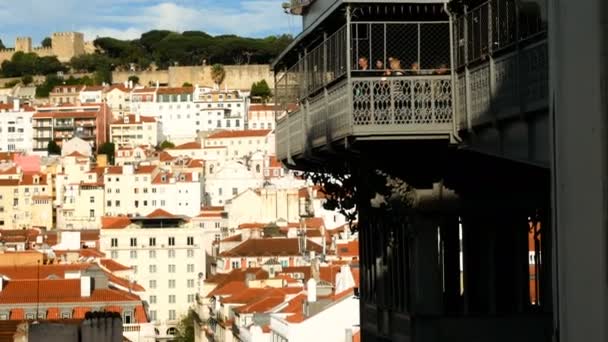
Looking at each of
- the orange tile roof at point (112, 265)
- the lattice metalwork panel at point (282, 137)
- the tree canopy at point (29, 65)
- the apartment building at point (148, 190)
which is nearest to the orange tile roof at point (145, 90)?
the tree canopy at point (29, 65)

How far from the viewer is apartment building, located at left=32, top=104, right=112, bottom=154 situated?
466 ft

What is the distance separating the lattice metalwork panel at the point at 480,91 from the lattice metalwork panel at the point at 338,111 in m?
0.66

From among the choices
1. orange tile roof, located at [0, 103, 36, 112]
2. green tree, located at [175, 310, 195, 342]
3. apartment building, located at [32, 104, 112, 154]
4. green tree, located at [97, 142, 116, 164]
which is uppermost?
orange tile roof, located at [0, 103, 36, 112]

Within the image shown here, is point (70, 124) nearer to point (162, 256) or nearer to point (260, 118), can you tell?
point (260, 118)

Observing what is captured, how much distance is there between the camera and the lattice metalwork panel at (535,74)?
698 cm

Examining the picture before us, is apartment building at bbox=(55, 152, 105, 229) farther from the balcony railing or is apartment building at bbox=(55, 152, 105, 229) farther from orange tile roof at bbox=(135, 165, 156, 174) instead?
the balcony railing

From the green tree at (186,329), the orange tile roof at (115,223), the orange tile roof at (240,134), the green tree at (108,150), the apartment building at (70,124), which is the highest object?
the apartment building at (70,124)

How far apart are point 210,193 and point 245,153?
54.4 ft

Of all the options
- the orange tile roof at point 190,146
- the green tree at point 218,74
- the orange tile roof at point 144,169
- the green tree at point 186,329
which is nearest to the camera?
the green tree at point 186,329

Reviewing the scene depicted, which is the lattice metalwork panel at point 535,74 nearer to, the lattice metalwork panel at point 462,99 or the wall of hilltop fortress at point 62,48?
the lattice metalwork panel at point 462,99

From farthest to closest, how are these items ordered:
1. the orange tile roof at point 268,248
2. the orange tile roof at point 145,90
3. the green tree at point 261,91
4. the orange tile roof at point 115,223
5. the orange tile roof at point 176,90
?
the green tree at point 261,91 → the orange tile roof at point 145,90 → the orange tile roof at point 176,90 → the orange tile roof at point 115,223 → the orange tile roof at point 268,248

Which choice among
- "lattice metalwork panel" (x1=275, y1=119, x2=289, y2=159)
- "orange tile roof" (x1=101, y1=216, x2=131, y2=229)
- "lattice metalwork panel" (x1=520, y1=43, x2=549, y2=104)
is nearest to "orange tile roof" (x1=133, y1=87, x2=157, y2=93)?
"orange tile roof" (x1=101, y1=216, x2=131, y2=229)

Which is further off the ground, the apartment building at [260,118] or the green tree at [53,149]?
the apartment building at [260,118]

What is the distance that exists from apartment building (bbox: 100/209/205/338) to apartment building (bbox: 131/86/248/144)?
66.6 m
